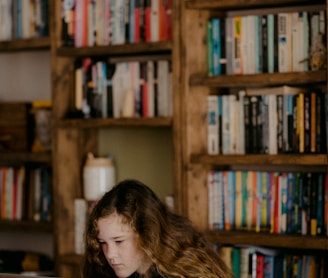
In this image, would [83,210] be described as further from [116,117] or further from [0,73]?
[0,73]

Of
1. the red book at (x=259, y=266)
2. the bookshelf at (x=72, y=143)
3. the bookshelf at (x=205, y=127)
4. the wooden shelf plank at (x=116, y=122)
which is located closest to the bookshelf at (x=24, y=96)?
the bookshelf at (x=72, y=143)

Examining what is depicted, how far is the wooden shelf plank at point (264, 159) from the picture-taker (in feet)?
11.1

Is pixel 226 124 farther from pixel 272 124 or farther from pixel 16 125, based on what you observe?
A: pixel 16 125

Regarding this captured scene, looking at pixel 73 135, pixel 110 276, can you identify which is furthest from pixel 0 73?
pixel 110 276

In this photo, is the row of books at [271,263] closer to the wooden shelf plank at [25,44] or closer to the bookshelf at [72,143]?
the bookshelf at [72,143]

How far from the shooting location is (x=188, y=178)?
368 cm

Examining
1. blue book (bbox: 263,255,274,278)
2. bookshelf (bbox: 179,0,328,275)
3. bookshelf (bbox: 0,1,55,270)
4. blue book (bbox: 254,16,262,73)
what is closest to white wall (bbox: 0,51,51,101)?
bookshelf (bbox: 0,1,55,270)

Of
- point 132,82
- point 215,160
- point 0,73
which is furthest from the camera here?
point 0,73

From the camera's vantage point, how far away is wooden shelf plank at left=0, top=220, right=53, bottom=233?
13.6 feet

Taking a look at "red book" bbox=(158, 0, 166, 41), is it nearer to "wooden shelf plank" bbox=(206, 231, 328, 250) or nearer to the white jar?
the white jar

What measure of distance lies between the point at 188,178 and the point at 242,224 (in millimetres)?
286

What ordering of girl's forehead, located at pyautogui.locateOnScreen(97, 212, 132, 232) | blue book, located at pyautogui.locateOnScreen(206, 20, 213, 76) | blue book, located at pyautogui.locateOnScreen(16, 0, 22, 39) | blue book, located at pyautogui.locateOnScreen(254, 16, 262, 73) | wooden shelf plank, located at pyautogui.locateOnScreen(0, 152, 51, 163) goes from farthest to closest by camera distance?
blue book, located at pyautogui.locateOnScreen(16, 0, 22, 39), wooden shelf plank, located at pyautogui.locateOnScreen(0, 152, 51, 163), blue book, located at pyautogui.locateOnScreen(206, 20, 213, 76), blue book, located at pyautogui.locateOnScreen(254, 16, 262, 73), girl's forehead, located at pyautogui.locateOnScreen(97, 212, 132, 232)

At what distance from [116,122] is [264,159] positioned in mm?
697

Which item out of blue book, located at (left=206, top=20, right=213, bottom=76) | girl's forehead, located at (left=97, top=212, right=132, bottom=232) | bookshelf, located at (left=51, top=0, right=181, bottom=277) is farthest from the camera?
bookshelf, located at (left=51, top=0, right=181, bottom=277)
